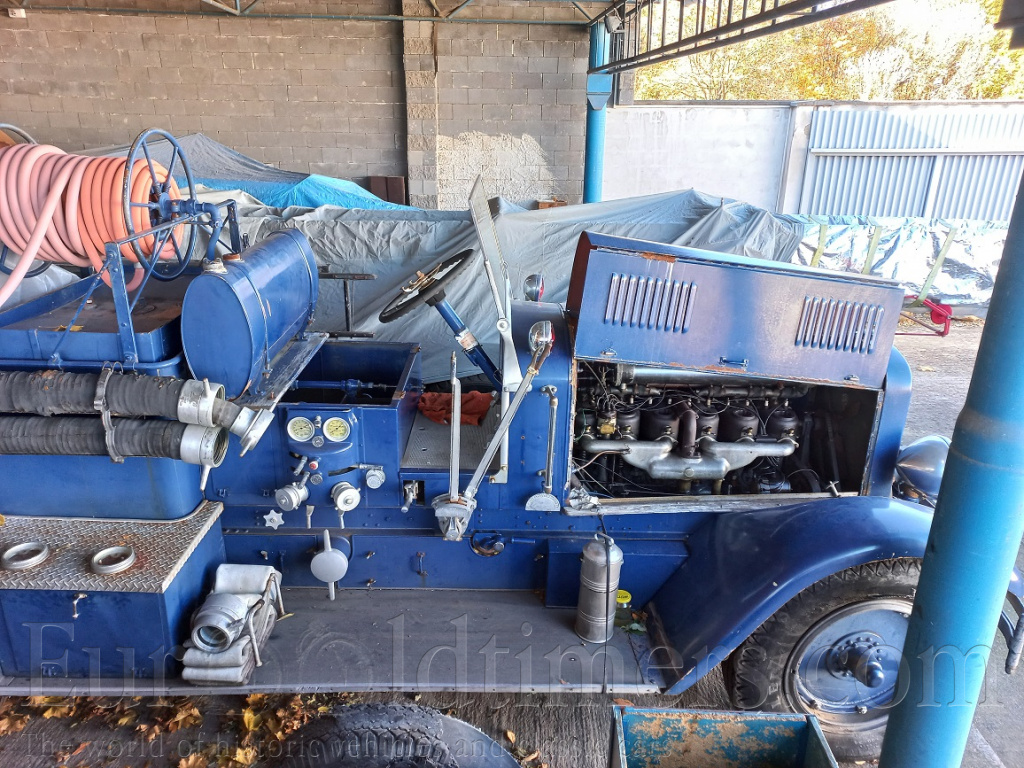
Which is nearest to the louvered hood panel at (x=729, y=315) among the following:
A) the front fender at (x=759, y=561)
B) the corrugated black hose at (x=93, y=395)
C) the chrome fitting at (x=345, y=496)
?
the front fender at (x=759, y=561)

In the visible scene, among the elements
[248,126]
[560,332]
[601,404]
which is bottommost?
[601,404]

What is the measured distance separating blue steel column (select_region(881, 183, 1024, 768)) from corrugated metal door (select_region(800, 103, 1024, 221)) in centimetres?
1306

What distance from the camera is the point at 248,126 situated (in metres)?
11.9

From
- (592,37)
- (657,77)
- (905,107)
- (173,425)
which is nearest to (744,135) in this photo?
(905,107)

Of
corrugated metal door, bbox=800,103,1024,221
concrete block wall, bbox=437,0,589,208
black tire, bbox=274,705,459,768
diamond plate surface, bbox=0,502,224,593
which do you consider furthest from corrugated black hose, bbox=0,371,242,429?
corrugated metal door, bbox=800,103,1024,221

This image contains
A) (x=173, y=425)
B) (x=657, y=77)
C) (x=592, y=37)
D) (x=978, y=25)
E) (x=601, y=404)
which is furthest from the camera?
(x=657, y=77)

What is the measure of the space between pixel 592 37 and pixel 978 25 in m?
15.1

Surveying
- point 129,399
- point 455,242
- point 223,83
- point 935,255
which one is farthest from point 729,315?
point 223,83

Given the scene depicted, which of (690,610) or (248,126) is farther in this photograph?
(248,126)

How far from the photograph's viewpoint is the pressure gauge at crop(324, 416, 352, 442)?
125 inches

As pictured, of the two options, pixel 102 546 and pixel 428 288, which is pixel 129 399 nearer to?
pixel 102 546

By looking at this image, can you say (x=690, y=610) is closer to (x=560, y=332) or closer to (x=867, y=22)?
(x=560, y=332)

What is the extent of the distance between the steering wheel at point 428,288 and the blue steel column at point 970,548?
1.97 m

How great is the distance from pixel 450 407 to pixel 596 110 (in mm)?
8619
